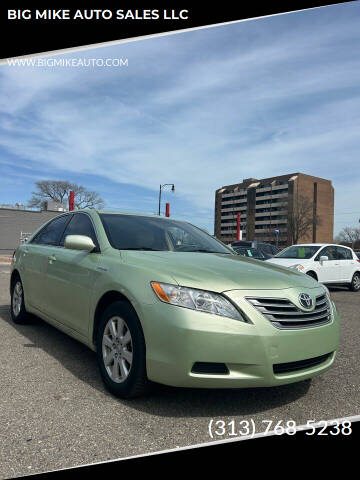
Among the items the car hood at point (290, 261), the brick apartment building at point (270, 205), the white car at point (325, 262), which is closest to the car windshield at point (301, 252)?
the white car at point (325, 262)

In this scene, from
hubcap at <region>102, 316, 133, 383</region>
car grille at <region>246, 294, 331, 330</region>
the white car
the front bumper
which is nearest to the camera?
the front bumper

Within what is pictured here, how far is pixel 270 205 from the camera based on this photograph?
108 meters

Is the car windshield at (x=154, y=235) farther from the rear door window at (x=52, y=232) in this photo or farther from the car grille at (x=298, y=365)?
the car grille at (x=298, y=365)

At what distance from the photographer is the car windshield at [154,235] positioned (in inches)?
146

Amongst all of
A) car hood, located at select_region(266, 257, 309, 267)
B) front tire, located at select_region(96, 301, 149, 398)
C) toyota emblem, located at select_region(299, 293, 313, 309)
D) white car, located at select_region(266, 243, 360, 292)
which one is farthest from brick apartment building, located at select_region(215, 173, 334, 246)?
front tire, located at select_region(96, 301, 149, 398)

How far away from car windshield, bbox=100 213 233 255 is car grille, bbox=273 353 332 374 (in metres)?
1.51

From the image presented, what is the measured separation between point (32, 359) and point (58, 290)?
70 centimetres

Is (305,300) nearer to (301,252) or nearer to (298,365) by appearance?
(298,365)

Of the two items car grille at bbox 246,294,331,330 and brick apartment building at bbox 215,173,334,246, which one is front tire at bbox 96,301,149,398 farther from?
brick apartment building at bbox 215,173,334,246

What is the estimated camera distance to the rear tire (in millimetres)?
5207

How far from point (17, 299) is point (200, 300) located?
3663mm

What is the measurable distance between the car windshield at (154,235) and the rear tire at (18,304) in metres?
2.05

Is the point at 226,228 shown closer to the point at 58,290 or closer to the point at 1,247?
the point at 1,247

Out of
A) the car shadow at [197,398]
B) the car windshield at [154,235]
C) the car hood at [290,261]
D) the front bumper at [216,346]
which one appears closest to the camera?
the front bumper at [216,346]
